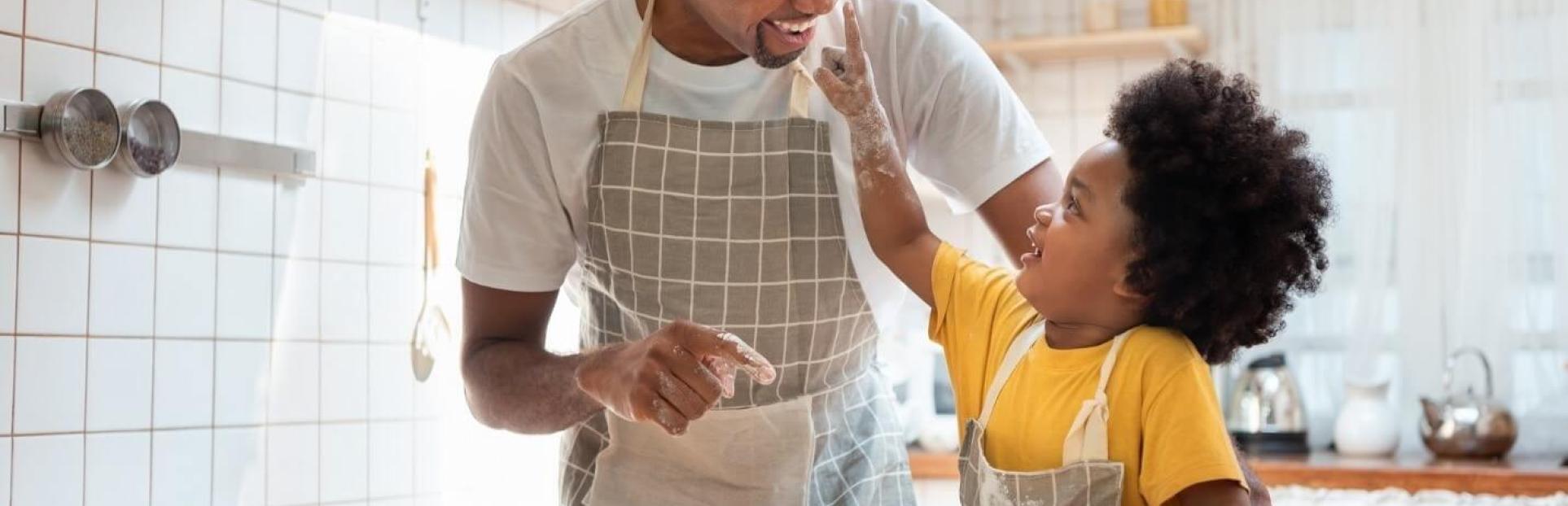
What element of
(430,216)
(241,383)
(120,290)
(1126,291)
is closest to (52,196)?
(120,290)

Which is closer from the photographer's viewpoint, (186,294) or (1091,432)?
(1091,432)

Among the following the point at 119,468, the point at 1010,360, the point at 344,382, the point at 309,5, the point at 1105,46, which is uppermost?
the point at 1105,46

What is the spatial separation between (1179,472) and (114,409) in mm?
1743

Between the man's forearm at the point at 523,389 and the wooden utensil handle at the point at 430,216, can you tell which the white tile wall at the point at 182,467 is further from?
the man's forearm at the point at 523,389

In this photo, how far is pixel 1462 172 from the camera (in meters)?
3.59

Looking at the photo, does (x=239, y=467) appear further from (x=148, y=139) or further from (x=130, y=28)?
(x=130, y=28)

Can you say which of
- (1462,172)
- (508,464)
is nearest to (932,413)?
(508,464)

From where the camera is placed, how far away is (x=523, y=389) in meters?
1.52

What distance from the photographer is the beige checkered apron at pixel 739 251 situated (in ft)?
4.97

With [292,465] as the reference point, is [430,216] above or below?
above

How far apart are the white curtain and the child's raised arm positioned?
2.57 metres

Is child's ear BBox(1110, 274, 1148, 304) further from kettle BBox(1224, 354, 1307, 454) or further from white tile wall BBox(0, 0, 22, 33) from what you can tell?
kettle BBox(1224, 354, 1307, 454)

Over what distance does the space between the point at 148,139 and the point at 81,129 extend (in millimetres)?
116

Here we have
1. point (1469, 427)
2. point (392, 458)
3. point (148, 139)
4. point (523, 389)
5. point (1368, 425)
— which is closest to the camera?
point (523, 389)
